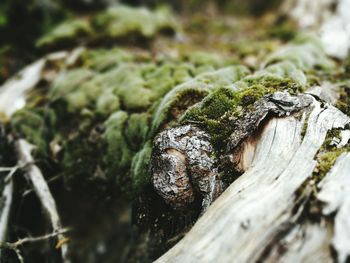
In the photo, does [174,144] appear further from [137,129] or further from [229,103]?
[137,129]

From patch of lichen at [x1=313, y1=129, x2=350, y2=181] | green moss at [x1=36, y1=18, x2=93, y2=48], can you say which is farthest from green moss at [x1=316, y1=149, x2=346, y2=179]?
green moss at [x1=36, y1=18, x2=93, y2=48]

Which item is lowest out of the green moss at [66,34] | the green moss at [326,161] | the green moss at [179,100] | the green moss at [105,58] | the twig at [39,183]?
the twig at [39,183]

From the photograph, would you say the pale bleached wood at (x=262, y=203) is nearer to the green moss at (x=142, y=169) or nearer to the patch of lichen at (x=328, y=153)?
the patch of lichen at (x=328, y=153)

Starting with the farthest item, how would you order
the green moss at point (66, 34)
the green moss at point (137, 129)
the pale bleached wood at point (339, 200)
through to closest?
the green moss at point (66, 34)
the green moss at point (137, 129)
the pale bleached wood at point (339, 200)

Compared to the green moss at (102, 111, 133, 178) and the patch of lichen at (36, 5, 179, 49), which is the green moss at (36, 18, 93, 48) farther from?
the green moss at (102, 111, 133, 178)

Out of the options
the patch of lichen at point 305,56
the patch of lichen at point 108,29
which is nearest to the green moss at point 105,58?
the patch of lichen at point 108,29

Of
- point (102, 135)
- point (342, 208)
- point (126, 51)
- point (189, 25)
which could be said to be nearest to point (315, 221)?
point (342, 208)

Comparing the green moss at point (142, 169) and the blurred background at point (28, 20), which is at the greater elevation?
the blurred background at point (28, 20)
